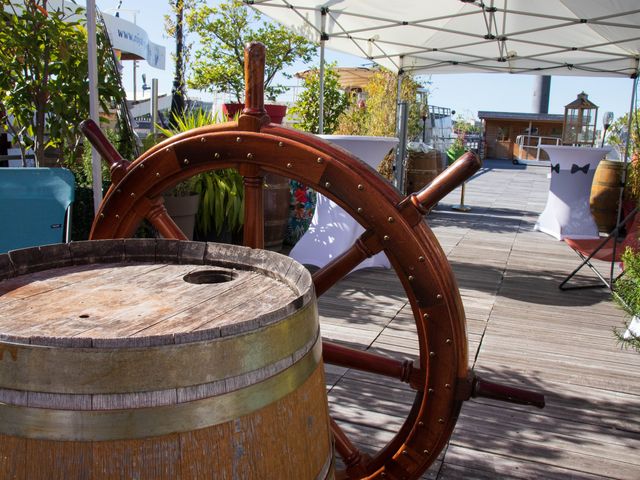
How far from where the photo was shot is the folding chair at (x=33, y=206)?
10.4 ft

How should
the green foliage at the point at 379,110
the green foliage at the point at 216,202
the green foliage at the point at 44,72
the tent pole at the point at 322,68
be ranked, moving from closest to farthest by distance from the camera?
the green foliage at the point at 44,72
the green foliage at the point at 216,202
the tent pole at the point at 322,68
the green foliage at the point at 379,110

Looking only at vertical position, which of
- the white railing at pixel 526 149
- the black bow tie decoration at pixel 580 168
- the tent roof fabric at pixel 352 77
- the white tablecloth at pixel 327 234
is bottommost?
the white tablecloth at pixel 327 234

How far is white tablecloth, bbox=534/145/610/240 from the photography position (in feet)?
22.8

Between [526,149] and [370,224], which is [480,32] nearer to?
[370,224]

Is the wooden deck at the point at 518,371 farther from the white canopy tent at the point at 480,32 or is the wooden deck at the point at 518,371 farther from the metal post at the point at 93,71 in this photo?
the white canopy tent at the point at 480,32

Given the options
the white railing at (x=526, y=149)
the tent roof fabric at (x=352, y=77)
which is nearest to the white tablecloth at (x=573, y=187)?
the tent roof fabric at (x=352, y=77)

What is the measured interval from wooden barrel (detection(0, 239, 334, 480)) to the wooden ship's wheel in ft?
0.94

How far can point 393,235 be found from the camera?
1307 millimetres

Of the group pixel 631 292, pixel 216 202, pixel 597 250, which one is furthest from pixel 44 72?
pixel 597 250

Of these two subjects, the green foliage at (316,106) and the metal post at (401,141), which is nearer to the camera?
the metal post at (401,141)

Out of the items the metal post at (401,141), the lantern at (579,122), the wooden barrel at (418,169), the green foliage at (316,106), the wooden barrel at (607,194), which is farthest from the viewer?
the lantern at (579,122)

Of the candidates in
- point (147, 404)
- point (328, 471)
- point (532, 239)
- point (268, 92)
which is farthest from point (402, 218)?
point (268, 92)

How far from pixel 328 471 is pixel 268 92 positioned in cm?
1685

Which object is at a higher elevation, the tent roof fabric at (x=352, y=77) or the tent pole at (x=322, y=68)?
the tent roof fabric at (x=352, y=77)
